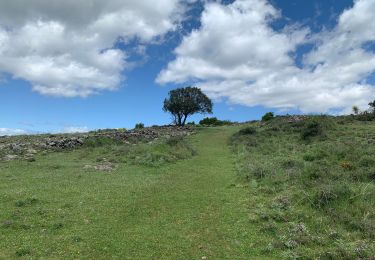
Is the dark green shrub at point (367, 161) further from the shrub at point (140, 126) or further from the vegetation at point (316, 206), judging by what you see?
the shrub at point (140, 126)

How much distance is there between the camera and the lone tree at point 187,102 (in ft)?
262

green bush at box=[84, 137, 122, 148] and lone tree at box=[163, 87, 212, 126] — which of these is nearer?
green bush at box=[84, 137, 122, 148]

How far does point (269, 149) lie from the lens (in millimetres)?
31250

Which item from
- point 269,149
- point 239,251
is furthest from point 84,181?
point 269,149

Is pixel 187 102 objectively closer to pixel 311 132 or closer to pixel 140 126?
pixel 140 126

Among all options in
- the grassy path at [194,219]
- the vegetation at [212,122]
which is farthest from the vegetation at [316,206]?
the vegetation at [212,122]

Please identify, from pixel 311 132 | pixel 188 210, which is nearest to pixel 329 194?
pixel 188 210

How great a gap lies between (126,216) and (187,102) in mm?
67469

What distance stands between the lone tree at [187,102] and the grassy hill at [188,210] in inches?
2239

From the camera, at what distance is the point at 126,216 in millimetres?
12727

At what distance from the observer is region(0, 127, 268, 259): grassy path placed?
979cm

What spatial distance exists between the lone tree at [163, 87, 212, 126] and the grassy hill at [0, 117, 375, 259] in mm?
56881

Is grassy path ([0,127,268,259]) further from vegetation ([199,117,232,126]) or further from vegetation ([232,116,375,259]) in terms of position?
vegetation ([199,117,232,126])

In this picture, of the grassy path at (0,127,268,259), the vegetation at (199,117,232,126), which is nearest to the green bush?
the grassy path at (0,127,268,259)
